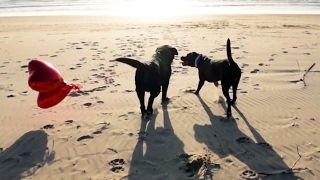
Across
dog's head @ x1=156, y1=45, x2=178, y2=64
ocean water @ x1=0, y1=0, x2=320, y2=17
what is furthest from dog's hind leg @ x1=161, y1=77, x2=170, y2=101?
ocean water @ x1=0, y1=0, x2=320, y2=17

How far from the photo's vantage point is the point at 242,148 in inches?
194

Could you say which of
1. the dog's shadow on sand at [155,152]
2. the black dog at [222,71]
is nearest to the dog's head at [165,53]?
the black dog at [222,71]

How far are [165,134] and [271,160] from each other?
67.8 inches

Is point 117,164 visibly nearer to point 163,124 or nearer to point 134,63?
point 163,124

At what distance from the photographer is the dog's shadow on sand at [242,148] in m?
4.31

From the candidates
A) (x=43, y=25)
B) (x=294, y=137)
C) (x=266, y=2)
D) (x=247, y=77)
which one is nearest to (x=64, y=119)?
(x=294, y=137)

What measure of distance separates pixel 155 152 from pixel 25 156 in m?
1.88

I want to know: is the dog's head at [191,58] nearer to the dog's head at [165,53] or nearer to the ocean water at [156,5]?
the dog's head at [165,53]

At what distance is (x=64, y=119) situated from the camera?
6.01 m

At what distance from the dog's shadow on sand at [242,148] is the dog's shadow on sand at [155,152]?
485mm

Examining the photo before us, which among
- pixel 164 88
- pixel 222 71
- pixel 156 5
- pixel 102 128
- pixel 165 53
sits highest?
pixel 156 5

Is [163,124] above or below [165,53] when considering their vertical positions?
below

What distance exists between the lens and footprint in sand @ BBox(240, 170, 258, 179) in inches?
165

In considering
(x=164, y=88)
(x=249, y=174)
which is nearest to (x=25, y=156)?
(x=164, y=88)
